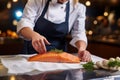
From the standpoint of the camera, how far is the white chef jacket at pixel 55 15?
134cm

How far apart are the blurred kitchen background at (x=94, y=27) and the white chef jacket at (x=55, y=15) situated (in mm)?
784

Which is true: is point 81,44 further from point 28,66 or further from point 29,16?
point 28,66

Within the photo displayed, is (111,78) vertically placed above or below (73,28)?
below

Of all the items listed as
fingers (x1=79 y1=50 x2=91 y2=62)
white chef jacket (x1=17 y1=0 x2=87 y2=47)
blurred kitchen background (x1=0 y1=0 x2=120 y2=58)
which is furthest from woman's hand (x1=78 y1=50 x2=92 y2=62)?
blurred kitchen background (x1=0 y1=0 x2=120 y2=58)

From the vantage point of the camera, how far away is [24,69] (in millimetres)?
1019

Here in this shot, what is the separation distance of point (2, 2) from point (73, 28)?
4.00ft

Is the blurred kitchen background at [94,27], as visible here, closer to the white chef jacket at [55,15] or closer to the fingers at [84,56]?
the white chef jacket at [55,15]

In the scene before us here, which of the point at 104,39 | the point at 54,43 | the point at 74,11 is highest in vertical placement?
the point at 74,11

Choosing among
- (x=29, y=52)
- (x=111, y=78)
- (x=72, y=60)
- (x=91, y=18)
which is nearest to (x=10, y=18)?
(x=91, y=18)

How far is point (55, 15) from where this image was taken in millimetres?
1403

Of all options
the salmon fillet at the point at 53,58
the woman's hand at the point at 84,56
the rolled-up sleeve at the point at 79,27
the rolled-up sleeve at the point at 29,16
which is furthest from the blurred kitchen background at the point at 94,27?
the salmon fillet at the point at 53,58

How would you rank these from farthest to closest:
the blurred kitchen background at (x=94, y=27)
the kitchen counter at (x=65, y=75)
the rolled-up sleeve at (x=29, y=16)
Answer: the blurred kitchen background at (x=94, y=27)
the rolled-up sleeve at (x=29, y=16)
the kitchen counter at (x=65, y=75)

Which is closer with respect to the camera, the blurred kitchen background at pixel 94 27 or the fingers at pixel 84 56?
the fingers at pixel 84 56

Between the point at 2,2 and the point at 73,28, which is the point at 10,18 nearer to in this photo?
the point at 2,2
